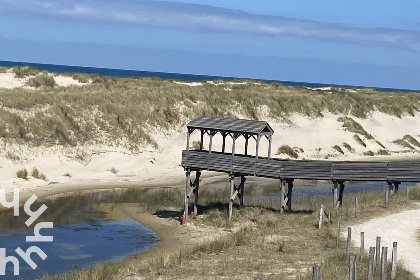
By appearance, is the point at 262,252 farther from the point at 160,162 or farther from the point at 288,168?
the point at 160,162

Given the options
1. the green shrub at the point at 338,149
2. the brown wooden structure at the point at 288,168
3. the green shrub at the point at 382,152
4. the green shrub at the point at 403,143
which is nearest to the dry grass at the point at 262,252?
the brown wooden structure at the point at 288,168

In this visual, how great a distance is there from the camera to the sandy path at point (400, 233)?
25844mm

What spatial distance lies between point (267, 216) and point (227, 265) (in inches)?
497

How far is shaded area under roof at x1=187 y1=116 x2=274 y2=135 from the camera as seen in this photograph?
3669 centimetres

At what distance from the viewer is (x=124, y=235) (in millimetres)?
33281

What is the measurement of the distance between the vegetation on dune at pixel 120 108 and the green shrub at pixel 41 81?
4.2 inches

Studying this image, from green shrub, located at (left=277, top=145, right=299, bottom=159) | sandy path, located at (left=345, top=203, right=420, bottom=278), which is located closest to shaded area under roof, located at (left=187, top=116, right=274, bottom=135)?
sandy path, located at (left=345, top=203, right=420, bottom=278)

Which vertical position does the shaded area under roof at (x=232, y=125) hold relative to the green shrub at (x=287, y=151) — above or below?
above

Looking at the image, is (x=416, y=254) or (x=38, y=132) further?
(x=38, y=132)

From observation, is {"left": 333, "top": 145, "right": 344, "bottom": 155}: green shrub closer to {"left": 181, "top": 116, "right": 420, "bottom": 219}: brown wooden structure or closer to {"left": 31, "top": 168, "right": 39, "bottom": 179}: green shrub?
{"left": 181, "top": 116, "right": 420, "bottom": 219}: brown wooden structure

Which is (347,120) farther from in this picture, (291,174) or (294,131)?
(291,174)

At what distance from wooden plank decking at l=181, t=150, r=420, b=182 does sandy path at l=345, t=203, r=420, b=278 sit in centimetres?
264

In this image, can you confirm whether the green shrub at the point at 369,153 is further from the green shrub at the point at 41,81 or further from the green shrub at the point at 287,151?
the green shrub at the point at 41,81

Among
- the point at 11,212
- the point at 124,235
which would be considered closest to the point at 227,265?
the point at 124,235
